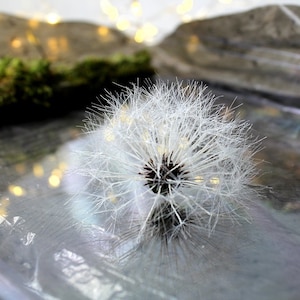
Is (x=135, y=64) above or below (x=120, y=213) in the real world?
above

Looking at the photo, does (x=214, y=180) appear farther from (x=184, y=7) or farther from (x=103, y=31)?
(x=103, y=31)

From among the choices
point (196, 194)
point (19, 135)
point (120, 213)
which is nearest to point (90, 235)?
point (120, 213)

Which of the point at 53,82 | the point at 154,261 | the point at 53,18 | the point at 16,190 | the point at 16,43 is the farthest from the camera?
the point at 53,18

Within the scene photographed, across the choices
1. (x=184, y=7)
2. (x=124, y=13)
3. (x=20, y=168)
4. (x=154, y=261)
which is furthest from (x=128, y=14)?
(x=154, y=261)

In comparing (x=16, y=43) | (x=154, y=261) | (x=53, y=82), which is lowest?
(x=154, y=261)

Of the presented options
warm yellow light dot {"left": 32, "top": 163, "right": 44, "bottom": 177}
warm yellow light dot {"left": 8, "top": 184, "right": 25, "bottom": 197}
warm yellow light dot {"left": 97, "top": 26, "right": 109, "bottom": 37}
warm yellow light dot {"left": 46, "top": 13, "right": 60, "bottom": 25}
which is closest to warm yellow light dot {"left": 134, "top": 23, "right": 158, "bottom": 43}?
warm yellow light dot {"left": 97, "top": 26, "right": 109, "bottom": 37}

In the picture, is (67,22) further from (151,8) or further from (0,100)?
(0,100)
